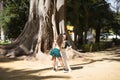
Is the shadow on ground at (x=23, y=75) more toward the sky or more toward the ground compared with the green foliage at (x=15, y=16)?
more toward the ground

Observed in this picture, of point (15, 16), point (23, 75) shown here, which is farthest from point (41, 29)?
point (15, 16)

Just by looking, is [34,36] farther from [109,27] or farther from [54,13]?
[109,27]

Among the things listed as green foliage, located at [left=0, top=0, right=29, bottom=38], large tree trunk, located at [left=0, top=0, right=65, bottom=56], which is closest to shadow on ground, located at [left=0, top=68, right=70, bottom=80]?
large tree trunk, located at [left=0, top=0, right=65, bottom=56]

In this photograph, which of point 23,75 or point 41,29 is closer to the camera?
point 23,75

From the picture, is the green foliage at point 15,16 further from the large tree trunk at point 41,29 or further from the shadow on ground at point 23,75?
the shadow on ground at point 23,75

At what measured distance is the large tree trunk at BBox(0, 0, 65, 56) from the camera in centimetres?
1978

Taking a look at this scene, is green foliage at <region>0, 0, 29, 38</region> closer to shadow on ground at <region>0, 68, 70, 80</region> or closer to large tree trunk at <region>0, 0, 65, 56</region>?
large tree trunk at <region>0, 0, 65, 56</region>

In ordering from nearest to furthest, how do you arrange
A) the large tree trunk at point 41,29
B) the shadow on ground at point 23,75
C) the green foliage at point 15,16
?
the shadow on ground at point 23,75, the large tree trunk at point 41,29, the green foliage at point 15,16

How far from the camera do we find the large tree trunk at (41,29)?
19.8m

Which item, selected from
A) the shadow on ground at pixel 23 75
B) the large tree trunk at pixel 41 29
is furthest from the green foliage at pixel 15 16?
the shadow on ground at pixel 23 75

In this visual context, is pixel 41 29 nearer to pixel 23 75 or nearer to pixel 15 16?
pixel 23 75

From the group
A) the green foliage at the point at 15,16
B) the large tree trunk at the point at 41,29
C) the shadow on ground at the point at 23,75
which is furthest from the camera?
the green foliage at the point at 15,16

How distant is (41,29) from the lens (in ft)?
65.1

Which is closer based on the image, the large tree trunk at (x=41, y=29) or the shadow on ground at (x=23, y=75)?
the shadow on ground at (x=23, y=75)
